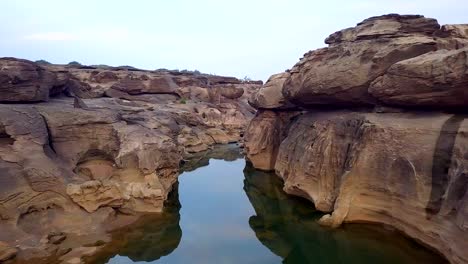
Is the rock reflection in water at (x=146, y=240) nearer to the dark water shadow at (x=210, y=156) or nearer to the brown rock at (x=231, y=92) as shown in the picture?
the dark water shadow at (x=210, y=156)

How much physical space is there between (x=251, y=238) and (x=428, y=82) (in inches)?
222

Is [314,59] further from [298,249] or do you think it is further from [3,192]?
[3,192]

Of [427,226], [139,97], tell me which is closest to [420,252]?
[427,226]

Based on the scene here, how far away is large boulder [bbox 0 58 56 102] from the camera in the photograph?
10.8 metres

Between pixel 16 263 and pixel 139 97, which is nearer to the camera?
pixel 16 263

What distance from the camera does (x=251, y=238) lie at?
31.6ft

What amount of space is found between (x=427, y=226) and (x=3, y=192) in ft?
29.8

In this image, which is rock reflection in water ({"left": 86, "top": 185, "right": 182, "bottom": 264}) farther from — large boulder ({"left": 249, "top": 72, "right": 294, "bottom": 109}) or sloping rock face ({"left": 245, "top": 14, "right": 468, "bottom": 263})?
large boulder ({"left": 249, "top": 72, "right": 294, "bottom": 109})

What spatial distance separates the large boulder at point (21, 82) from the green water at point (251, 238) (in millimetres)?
5180

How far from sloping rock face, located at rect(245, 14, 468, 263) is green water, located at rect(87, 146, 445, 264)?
44cm

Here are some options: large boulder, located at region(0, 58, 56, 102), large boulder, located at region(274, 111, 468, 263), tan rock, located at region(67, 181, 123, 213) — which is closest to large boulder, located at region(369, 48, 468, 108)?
large boulder, located at region(274, 111, 468, 263)

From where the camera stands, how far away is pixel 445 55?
26.2 ft

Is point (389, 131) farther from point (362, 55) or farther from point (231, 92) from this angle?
point (231, 92)

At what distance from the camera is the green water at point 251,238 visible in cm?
820
